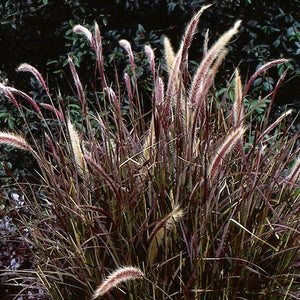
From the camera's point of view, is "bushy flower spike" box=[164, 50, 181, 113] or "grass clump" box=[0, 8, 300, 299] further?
"bushy flower spike" box=[164, 50, 181, 113]

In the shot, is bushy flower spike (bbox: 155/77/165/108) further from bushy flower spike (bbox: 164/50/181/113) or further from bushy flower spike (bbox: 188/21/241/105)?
bushy flower spike (bbox: 188/21/241/105)

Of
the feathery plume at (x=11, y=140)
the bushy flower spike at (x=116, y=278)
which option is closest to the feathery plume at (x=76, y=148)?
the feathery plume at (x=11, y=140)

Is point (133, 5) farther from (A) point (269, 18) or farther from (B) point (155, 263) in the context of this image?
(B) point (155, 263)

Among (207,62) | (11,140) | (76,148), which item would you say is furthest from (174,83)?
(11,140)

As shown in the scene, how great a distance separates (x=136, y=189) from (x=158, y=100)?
471mm

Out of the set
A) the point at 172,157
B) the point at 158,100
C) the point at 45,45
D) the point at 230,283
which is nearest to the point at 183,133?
the point at 172,157

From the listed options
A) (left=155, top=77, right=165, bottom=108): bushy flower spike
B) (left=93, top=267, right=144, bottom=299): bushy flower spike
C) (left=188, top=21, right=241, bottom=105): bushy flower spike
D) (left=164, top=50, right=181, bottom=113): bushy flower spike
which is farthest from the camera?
A: (left=155, top=77, right=165, bottom=108): bushy flower spike

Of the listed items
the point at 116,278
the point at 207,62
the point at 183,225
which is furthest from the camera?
the point at 183,225

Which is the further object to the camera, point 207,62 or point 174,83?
point 174,83

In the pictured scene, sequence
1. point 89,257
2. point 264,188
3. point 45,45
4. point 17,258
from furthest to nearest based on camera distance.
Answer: point 45,45 → point 17,258 → point 264,188 → point 89,257

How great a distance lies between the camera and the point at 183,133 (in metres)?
2.31

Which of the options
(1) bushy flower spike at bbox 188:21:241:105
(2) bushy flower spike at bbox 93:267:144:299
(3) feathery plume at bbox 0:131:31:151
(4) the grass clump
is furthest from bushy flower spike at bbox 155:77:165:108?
(2) bushy flower spike at bbox 93:267:144:299

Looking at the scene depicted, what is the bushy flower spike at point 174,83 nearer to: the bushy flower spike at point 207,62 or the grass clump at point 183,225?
the grass clump at point 183,225

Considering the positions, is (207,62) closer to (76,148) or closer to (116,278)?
(76,148)
